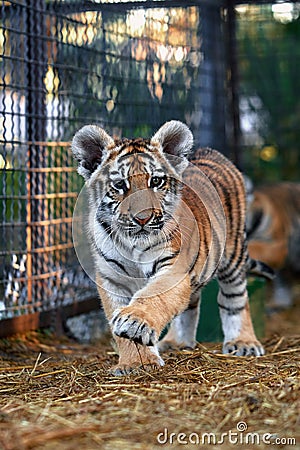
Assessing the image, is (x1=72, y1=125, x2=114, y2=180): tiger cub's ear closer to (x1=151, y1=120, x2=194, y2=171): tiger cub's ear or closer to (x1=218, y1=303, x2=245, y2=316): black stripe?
(x1=151, y1=120, x2=194, y2=171): tiger cub's ear

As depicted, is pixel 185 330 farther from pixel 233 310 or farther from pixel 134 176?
pixel 134 176

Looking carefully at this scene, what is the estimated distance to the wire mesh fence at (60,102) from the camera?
4.71 meters

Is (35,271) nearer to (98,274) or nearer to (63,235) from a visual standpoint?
(63,235)

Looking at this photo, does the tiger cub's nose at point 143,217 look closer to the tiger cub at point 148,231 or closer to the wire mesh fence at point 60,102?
the tiger cub at point 148,231

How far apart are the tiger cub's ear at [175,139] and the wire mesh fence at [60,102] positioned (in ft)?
3.92

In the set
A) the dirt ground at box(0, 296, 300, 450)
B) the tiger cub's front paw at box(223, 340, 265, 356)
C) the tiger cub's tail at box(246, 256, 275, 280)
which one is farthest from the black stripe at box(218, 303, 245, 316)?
the dirt ground at box(0, 296, 300, 450)

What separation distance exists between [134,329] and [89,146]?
97 centimetres

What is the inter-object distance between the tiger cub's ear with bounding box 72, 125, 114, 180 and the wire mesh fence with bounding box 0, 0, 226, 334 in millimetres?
944

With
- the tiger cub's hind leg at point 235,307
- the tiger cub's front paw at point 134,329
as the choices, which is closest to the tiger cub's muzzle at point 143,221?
the tiger cub's front paw at point 134,329

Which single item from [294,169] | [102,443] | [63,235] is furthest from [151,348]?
[294,169]

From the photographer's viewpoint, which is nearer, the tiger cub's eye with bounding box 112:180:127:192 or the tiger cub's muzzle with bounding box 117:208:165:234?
the tiger cub's muzzle with bounding box 117:208:165:234

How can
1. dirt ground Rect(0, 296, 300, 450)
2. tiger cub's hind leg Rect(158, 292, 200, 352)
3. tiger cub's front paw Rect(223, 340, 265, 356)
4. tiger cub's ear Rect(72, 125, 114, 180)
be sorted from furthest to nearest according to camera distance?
tiger cub's hind leg Rect(158, 292, 200, 352) → tiger cub's front paw Rect(223, 340, 265, 356) → tiger cub's ear Rect(72, 125, 114, 180) → dirt ground Rect(0, 296, 300, 450)

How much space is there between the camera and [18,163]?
477cm

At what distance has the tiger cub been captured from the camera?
3.33 metres
